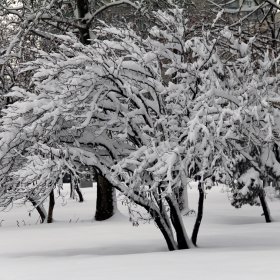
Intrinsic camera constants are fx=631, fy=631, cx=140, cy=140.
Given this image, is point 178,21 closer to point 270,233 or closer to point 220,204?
point 270,233

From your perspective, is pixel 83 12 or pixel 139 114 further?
pixel 83 12

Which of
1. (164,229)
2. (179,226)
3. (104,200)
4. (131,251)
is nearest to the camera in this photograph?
(164,229)

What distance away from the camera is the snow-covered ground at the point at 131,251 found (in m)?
7.62

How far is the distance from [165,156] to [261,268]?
239 cm

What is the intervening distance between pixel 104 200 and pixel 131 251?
7.99 metres

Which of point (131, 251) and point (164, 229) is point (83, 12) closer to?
point (131, 251)

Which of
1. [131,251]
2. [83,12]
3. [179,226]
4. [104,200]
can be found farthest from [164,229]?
[83,12]

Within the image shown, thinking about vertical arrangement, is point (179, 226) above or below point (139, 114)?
below

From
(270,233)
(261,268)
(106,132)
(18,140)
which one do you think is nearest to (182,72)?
(106,132)

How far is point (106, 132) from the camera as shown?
441 inches

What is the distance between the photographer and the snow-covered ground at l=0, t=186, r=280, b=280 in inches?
300

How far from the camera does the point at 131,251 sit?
11539 millimetres

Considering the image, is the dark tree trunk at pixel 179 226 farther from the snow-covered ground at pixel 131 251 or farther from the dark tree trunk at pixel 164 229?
the snow-covered ground at pixel 131 251

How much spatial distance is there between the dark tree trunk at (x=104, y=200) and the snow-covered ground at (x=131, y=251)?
0.28 meters
